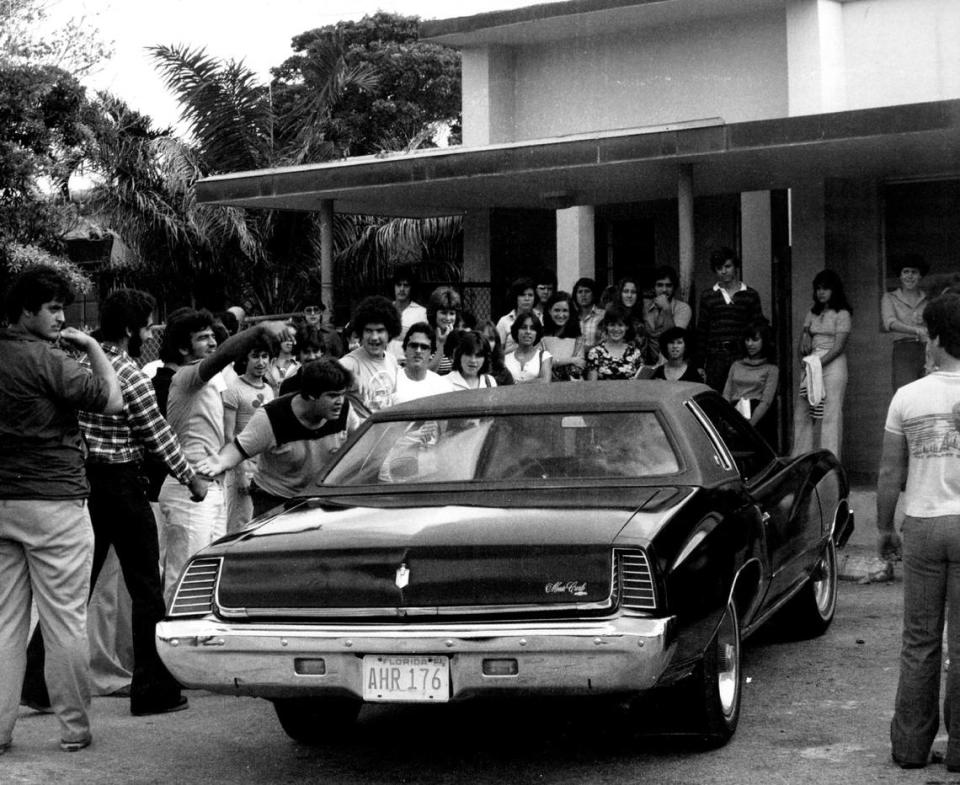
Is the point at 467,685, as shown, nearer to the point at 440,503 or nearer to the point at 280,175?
the point at 440,503

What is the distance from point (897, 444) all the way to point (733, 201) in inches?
452

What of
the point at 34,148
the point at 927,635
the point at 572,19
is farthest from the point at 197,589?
the point at 34,148

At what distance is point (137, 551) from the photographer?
21.8 ft

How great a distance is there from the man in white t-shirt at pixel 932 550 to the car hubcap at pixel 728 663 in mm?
687

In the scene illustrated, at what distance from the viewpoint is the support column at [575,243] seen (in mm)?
17203

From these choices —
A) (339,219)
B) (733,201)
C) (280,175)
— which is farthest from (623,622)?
(339,219)

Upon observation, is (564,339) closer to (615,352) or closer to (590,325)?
(590,325)

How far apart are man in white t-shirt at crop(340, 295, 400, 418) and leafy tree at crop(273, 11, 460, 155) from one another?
21.3 meters

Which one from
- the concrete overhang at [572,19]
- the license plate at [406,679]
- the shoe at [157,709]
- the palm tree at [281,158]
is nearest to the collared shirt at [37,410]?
the shoe at [157,709]

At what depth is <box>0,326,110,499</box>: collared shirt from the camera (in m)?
5.93

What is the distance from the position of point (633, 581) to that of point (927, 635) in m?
1.13

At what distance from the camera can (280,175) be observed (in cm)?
1482

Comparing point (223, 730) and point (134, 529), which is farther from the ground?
point (134, 529)

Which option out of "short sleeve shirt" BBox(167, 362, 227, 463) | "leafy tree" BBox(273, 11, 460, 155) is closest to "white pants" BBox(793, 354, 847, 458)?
"short sleeve shirt" BBox(167, 362, 227, 463)
